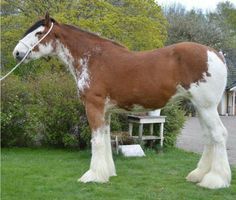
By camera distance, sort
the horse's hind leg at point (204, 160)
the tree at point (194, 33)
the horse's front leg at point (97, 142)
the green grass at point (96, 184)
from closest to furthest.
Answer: the green grass at point (96, 184) < the horse's front leg at point (97, 142) < the horse's hind leg at point (204, 160) < the tree at point (194, 33)

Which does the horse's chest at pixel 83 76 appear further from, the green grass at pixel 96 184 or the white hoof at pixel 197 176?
the white hoof at pixel 197 176

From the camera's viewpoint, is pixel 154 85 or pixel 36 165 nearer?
pixel 154 85

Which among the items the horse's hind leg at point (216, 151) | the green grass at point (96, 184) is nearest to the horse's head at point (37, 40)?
the green grass at point (96, 184)

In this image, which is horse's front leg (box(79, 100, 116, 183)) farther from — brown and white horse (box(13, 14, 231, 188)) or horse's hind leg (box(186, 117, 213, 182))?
horse's hind leg (box(186, 117, 213, 182))

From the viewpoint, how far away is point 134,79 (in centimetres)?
612

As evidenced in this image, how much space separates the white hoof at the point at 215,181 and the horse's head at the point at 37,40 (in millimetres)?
2777

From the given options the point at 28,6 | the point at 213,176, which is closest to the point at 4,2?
the point at 28,6

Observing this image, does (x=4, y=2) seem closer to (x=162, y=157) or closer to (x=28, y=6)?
(x=28, y=6)

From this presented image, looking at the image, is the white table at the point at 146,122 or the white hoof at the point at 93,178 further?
the white table at the point at 146,122

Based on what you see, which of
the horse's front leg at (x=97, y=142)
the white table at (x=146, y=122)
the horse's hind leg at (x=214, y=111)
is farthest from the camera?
the white table at (x=146, y=122)

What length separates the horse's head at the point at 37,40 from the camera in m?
6.33

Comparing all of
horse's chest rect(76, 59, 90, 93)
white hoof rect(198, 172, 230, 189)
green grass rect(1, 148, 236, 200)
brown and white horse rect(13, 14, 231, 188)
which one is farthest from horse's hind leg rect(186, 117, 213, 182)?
horse's chest rect(76, 59, 90, 93)

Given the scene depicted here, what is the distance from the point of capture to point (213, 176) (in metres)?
6.02

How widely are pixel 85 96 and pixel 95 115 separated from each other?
303mm
